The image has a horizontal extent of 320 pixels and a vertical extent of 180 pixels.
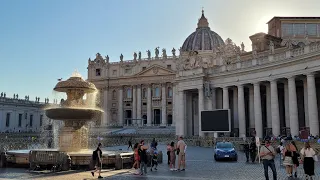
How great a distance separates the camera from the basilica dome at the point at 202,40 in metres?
95.9

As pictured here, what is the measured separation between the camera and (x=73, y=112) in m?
19.1

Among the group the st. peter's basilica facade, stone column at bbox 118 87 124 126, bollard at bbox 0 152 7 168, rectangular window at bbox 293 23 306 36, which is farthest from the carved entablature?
bollard at bbox 0 152 7 168

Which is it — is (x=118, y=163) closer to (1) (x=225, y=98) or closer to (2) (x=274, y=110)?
(2) (x=274, y=110)

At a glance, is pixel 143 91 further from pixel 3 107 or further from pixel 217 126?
pixel 217 126

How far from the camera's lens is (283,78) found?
112 feet

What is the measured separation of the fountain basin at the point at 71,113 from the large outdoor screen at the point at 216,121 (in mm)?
18070

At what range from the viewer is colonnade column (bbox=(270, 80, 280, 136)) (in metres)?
34.3

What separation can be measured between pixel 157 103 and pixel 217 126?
179ft

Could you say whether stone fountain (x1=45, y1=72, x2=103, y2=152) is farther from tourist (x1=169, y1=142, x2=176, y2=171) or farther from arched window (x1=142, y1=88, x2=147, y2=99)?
arched window (x1=142, y1=88, x2=147, y2=99)

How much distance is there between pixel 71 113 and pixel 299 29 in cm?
3909

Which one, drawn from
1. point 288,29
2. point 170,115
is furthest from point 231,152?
point 170,115

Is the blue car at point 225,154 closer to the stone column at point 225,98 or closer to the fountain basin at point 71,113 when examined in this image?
the fountain basin at point 71,113

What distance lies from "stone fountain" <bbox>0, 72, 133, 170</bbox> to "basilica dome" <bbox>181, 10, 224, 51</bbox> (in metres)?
75.8

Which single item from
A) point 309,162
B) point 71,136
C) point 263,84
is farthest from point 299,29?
point 309,162
